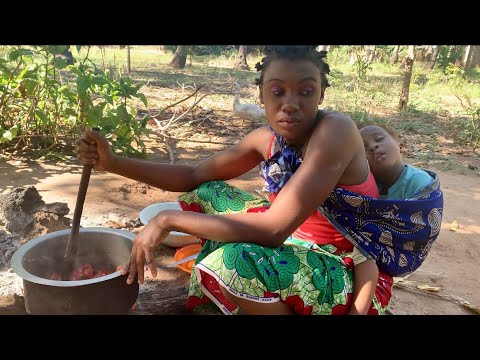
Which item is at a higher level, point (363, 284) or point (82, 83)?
point (82, 83)

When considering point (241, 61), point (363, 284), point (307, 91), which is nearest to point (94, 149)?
point (307, 91)

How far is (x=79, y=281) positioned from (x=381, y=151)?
4.43 ft

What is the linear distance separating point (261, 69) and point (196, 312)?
112cm

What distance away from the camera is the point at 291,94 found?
161 cm

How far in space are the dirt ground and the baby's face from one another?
2.63 ft

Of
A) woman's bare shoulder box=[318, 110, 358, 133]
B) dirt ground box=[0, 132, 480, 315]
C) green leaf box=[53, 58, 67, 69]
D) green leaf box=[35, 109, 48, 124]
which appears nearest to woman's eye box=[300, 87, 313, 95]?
woman's bare shoulder box=[318, 110, 358, 133]

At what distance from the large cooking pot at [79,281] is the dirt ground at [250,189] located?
1.06ft

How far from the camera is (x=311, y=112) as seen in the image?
5.49 ft

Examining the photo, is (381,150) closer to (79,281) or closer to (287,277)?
(287,277)

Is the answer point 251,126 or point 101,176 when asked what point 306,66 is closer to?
point 101,176

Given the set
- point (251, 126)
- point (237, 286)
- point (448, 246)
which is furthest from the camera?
point (251, 126)

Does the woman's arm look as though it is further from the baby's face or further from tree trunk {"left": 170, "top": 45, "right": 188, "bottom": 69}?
tree trunk {"left": 170, "top": 45, "right": 188, "bottom": 69}

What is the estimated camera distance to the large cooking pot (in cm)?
163

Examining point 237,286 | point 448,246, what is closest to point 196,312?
point 237,286
